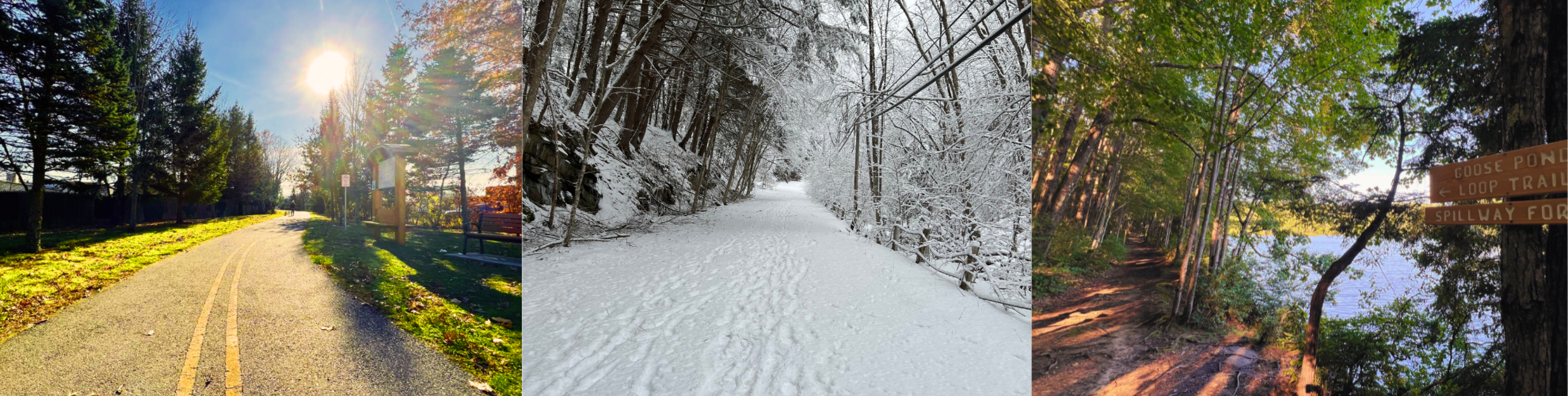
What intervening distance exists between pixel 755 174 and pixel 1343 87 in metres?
9.06

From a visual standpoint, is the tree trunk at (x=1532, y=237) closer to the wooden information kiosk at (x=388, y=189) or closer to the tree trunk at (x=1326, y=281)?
the tree trunk at (x=1326, y=281)

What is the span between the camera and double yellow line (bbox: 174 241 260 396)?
99cm

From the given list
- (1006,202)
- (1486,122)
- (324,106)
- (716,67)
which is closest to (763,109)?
(716,67)

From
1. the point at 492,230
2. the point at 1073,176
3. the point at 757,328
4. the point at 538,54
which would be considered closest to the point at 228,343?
the point at 492,230

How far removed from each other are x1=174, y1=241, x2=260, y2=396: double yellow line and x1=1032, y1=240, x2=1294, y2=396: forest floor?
7.59ft

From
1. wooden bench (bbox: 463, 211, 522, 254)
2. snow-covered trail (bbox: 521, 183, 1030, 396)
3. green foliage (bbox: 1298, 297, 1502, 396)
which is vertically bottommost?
snow-covered trail (bbox: 521, 183, 1030, 396)

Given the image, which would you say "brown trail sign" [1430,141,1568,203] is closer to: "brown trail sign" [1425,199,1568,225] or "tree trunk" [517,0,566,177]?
"brown trail sign" [1425,199,1568,225]

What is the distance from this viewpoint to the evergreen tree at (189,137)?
1161 mm

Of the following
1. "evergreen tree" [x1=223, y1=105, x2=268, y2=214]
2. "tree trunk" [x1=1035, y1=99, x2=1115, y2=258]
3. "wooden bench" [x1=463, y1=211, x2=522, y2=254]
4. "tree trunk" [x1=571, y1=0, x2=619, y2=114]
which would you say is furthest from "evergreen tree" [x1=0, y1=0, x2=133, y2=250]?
"tree trunk" [x1=1035, y1=99, x2=1115, y2=258]

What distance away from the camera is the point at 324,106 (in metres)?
1.42

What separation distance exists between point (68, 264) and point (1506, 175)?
9.96 ft

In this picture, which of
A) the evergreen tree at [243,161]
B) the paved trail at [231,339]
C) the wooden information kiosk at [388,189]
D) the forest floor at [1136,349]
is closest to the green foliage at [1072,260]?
the forest floor at [1136,349]

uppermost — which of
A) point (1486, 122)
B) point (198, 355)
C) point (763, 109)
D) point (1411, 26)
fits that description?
point (763, 109)

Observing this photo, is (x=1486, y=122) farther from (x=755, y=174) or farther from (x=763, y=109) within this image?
(x=755, y=174)
